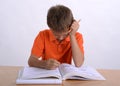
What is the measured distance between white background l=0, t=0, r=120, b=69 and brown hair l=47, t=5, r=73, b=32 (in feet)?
4.56

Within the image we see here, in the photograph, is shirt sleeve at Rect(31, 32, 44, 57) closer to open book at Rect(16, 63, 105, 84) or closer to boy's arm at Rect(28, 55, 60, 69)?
boy's arm at Rect(28, 55, 60, 69)

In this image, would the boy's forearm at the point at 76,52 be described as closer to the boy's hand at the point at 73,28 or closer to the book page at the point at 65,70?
the boy's hand at the point at 73,28

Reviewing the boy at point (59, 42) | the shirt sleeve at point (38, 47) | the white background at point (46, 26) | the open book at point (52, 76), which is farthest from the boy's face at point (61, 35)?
the white background at point (46, 26)

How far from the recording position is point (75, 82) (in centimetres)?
147

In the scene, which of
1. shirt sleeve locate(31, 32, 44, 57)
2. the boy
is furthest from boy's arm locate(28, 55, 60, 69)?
shirt sleeve locate(31, 32, 44, 57)

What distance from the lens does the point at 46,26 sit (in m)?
3.17

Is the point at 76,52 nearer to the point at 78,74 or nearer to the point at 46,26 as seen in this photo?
the point at 78,74

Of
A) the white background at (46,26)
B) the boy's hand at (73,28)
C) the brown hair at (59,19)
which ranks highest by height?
the brown hair at (59,19)

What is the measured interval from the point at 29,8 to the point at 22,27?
243mm

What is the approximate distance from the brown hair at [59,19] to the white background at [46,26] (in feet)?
4.56

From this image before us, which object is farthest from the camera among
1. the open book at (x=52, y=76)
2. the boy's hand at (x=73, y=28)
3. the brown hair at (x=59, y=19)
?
the boy's hand at (x=73, y=28)

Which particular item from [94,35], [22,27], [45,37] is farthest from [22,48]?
[45,37]

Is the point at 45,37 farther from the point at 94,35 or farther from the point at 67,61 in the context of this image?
the point at 94,35

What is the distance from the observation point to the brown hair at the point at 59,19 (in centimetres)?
169
